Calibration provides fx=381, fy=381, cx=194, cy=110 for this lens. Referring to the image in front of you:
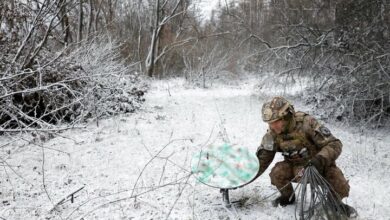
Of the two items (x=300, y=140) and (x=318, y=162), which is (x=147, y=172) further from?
(x=318, y=162)

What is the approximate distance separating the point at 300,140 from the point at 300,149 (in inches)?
3.3

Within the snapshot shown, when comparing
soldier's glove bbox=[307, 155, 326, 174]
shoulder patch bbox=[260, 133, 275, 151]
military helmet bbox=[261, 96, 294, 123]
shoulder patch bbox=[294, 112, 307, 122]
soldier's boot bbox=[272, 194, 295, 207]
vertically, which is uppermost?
military helmet bbox=[261, 96, 294, 123]

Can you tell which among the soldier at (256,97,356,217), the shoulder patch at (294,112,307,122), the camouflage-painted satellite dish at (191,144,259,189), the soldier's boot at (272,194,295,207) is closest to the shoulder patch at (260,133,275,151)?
the soldier at (256,97,356,217)

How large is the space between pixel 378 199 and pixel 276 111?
1.72 m

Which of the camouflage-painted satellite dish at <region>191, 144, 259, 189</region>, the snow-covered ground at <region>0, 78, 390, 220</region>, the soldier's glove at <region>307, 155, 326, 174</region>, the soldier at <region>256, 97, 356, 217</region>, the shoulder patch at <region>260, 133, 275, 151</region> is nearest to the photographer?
the soldier's glove at <region>307, 155, 326, 174</region>

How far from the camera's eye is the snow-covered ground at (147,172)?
359cm

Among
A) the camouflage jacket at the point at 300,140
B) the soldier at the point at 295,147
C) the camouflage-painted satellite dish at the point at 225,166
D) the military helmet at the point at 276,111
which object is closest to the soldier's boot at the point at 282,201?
the soldier at the point at 295,147

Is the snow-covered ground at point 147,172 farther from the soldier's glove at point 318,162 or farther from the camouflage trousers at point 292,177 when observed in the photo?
the soldier's glove at point 318,162

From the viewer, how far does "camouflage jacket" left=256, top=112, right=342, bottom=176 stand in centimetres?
325

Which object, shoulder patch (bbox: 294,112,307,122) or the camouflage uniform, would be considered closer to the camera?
the camouflage uniform

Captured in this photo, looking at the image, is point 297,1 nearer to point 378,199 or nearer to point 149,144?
point 149,144

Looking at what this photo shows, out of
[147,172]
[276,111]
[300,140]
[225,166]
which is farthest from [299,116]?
[147,172]

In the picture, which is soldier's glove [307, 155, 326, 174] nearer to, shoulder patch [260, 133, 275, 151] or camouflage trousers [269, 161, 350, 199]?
camouflage trousers [269, 161, 350, 199]

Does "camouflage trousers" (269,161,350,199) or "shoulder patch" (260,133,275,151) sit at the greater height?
"shoulder patch" (260,133,275,151)
